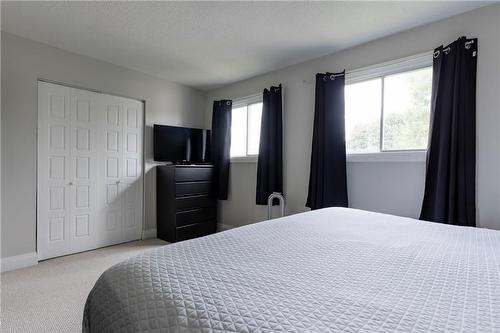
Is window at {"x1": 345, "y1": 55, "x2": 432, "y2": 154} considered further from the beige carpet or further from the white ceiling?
the beige carpet

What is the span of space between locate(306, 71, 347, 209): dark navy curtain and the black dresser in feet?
5.64

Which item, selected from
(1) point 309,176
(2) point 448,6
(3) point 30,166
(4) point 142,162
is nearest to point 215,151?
(4) point 142,162

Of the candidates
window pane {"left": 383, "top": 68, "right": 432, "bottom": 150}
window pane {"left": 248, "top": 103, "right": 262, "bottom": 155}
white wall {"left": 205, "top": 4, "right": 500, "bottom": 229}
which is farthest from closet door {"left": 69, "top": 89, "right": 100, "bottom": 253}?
window pane {"left": 383, "top": 68, "right": 432, "bottom": 150}

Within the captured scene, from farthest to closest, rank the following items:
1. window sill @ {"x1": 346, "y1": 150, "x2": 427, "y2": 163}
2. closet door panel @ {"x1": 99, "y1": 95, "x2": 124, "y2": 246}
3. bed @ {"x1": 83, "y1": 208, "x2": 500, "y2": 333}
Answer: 1. closet door panel @ {"x1": 99, "y1": 95, "x2": 124, "y2": 246}
2. window sill @ {"x1": 346, "y1": 150, "x2": 427, "y2": 163}
3. bed @ {"x1": 83, "y1": 208, "x2": 500, "y2": 333}

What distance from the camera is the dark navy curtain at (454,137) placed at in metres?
2.03

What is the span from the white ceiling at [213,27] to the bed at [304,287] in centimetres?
190

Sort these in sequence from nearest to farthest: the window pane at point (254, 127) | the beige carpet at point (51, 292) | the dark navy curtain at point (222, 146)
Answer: the beige carpet at point (51, 292) < the window pane at point (254, 127) < the dark navy curtain at point (222, 146)

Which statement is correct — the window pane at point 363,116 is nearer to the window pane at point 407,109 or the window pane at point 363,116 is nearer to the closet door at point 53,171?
the window pane at point 407,109

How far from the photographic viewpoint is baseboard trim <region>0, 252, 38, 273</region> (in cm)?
256

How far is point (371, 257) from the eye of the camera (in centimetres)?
100

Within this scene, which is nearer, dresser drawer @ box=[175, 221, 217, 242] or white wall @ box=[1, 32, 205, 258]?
white wall @ box=[1, 32, 205, 258]

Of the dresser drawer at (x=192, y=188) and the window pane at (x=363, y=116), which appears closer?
the window pane at (x=363, y=116)

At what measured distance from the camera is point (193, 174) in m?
3.72

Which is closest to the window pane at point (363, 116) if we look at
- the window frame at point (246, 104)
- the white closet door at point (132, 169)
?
the window frame at point (246, 104)
